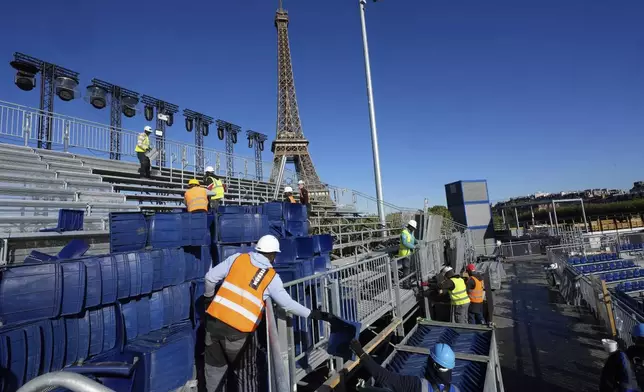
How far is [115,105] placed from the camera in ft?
54.6

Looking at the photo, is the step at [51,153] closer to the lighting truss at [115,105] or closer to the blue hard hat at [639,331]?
the lighting truss at [115,105]

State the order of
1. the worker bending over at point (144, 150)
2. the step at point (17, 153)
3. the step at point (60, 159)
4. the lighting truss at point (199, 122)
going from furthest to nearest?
1. the lighting truss at point (199, 122)
2. the worker bending over at point (144, 150)
3. the step at point (60, 159)
4. the step at point (17, 153)

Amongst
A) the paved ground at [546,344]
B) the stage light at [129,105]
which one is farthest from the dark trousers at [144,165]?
the paved ground at [546,344]

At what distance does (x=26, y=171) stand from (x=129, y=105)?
8463 mm

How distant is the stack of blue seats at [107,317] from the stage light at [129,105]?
13199mm

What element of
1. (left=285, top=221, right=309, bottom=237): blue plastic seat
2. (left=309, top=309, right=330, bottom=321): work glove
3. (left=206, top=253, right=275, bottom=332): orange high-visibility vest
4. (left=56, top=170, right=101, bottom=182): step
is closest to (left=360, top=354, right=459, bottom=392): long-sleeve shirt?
(left=309, top=309, right=330, bottom=321): work glove

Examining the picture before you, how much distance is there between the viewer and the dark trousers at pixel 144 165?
10.1 m

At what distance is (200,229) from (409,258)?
4.90 meters

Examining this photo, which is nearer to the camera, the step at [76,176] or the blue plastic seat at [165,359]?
the blue plastic seat at [165,359]

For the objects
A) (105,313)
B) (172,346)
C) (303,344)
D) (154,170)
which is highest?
(154,170)

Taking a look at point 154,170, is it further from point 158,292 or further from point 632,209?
point 632,209

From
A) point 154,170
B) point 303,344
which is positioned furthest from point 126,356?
point 154,170

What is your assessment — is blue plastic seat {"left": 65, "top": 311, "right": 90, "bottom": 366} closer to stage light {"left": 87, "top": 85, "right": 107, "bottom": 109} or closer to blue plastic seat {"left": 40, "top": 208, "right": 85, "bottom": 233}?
blue plastic seat {"left": 40, "top": 208, "right": 85, "bottom": 233}

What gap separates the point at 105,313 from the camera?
11.0 ft
